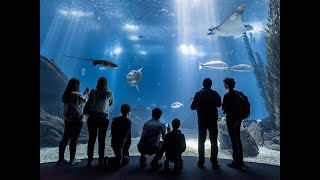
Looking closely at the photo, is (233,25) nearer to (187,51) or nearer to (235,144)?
(235,144)

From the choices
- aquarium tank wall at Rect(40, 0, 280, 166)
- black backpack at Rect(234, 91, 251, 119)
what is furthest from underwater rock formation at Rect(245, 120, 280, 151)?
black backpack at Rect(234, 91, 251, 119)

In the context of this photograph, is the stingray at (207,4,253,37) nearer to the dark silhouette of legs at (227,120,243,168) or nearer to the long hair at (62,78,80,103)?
the dark silhouette of legs at (227,120,243,168)

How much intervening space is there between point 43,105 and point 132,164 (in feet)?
32.4

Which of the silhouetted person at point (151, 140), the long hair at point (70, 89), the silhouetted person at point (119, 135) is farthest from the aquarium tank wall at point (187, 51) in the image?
the silhouetted person at point (151, 140)

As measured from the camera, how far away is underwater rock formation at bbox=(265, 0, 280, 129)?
36.2ft

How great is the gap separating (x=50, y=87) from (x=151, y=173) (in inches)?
427

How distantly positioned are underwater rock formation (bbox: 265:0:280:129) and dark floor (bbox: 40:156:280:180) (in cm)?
647

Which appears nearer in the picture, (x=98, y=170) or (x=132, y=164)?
(x=98, y=170)

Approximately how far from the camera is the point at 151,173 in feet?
15.2

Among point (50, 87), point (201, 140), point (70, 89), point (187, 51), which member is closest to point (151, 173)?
point (201, 140)

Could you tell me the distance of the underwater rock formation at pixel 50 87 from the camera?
13.5 m

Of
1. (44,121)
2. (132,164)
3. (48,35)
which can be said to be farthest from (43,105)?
(48,35)
